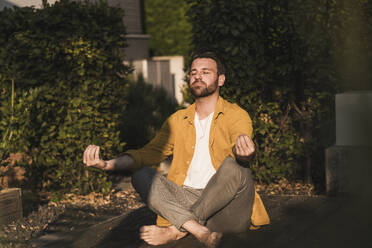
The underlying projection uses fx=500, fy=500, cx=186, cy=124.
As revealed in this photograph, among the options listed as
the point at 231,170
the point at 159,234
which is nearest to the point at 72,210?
the point at 159,234

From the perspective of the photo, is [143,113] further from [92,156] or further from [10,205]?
[92,156]

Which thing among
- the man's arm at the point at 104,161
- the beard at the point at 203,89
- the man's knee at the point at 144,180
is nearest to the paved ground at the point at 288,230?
the man's knee at the point at 144,180

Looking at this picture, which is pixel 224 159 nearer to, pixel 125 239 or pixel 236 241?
pixel 236 241

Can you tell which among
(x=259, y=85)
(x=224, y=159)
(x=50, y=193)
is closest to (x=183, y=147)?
(x=224, y=159)

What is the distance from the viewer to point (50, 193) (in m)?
6.76

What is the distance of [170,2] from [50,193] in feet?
49.5

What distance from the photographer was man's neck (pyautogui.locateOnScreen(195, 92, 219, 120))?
4.20 metres

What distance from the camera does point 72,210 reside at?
578 cm

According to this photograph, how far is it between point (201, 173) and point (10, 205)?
2.24 m

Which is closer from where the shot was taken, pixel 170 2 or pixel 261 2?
pixel 261 2

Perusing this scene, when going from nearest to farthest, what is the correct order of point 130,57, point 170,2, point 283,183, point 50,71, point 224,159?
point 224,159, point 50,71, point 283,183, point 130,57, point 170,2

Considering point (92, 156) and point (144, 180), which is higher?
point (92, 156)

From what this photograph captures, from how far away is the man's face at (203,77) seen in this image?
13.4 ft

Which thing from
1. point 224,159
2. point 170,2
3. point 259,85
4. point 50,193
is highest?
point 170,2
